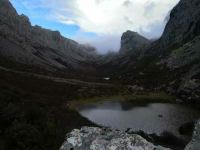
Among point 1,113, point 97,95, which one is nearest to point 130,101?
point 97,95

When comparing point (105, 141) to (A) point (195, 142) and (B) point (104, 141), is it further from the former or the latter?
(A) point (195, 142)

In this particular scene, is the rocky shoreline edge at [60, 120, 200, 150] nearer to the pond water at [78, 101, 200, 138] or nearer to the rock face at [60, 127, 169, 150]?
the rock face at [60, 127, 169, 150]

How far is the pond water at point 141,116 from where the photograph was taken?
63844 mm

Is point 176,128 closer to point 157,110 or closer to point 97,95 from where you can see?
point 157,110

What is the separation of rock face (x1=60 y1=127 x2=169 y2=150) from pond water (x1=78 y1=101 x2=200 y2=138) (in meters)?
46.3

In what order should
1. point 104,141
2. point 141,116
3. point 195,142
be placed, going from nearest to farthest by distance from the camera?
point 195,142
point 104,141
point 141,116

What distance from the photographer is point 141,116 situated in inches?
3017

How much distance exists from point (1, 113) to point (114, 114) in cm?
4365

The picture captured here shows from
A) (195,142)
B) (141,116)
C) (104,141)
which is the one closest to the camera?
(195,142)

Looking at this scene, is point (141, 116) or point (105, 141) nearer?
point (105, 141)

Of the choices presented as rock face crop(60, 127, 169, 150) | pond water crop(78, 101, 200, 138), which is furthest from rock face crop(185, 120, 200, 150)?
pond water crop(78, 101, 200, 138)

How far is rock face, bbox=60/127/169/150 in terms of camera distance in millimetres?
10992

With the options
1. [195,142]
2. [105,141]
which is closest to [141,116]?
[105,141]

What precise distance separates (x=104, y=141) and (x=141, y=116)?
217 ft
